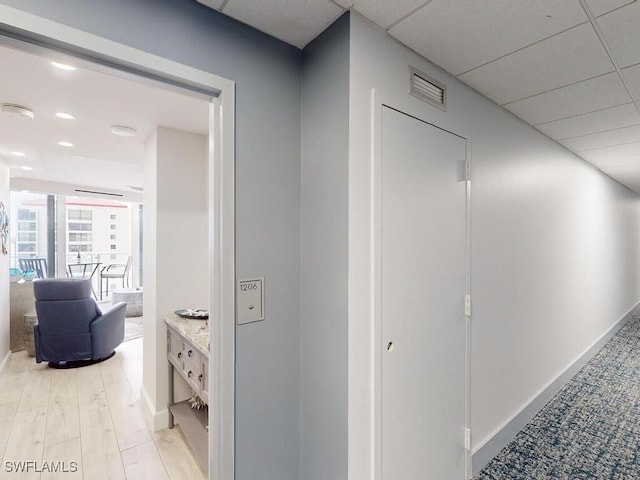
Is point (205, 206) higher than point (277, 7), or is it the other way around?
point (277, 7)

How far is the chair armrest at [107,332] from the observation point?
12.6 feet

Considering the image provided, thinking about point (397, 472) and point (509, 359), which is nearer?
point (397, 472)

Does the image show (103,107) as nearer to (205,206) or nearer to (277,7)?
(205,206)

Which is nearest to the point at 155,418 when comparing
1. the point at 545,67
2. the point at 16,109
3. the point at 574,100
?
the point at 16,109

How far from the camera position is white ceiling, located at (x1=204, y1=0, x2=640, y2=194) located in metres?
1.32

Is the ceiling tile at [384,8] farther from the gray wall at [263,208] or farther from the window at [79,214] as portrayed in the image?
the window at [79,214]

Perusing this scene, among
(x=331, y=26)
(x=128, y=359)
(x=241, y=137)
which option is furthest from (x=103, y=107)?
(x=128, y=359)

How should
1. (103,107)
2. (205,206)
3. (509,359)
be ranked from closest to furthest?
(103,107)
(509,359)
(205,206)

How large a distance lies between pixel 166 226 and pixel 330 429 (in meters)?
2.16

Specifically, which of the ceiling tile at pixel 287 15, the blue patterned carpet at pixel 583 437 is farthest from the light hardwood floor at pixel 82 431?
the ceiling tile at pixel 287 15

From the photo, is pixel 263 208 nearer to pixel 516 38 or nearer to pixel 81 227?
pixel 516 38

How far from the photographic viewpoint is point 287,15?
1.36 m

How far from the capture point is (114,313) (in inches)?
162

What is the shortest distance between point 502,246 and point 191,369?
7.96ft
